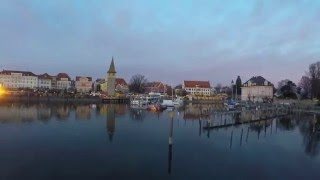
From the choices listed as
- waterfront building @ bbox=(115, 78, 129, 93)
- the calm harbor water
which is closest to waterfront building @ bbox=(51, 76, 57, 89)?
waterfront building @ bbox=(115, 78, 129, 93)

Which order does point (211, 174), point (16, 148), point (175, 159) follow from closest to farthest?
point (211, 174) < point (175, 159) < point (16, 148)

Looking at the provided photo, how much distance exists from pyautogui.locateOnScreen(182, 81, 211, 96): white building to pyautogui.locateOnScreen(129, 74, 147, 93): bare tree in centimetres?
2382

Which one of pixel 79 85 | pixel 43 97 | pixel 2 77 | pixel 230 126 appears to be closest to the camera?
pixel 230 126

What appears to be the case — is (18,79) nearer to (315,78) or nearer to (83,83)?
(83,83)

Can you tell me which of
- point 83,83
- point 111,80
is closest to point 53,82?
point 83,83

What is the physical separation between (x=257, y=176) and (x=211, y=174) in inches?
115

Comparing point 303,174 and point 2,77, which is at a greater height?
point 2,77

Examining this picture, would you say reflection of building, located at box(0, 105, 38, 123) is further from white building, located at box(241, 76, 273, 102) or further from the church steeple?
white building, located at box(241, 76, 273, 102)

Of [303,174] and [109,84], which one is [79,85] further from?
[303,174]

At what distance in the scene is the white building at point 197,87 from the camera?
636 ft

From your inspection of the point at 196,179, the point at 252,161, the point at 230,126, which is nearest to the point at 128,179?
the point at 196,179

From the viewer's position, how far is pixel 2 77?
170625mm

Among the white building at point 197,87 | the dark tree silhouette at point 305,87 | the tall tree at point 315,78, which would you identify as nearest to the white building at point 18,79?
the white building at point 197,87

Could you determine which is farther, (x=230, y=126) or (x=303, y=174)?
(x=230, y=126)
